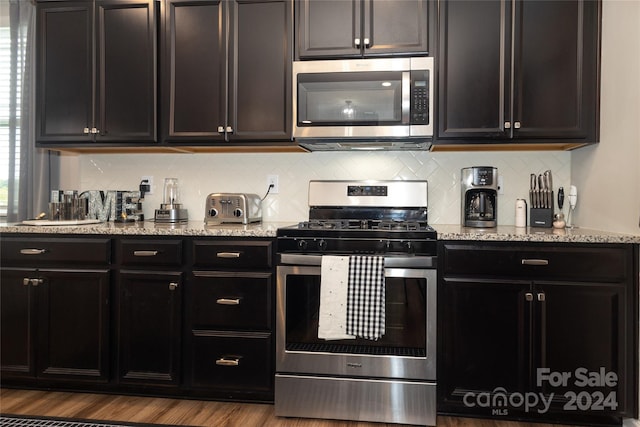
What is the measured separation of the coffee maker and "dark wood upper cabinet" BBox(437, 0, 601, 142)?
0.64ft

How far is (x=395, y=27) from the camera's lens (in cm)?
219

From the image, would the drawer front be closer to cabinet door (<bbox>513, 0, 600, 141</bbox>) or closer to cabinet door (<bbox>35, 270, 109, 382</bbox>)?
cabinet door (<bbox>35, 270, 109, 382</bbox>)

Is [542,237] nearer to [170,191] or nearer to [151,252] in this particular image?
[151,252]

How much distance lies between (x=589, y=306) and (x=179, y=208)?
2277 mm

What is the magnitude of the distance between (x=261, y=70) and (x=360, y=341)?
1533mm

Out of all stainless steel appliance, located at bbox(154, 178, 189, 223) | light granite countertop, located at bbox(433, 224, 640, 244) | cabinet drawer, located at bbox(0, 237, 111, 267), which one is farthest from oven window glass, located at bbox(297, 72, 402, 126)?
cabinet drawer, located at bbox(0, 237, 111, 267)

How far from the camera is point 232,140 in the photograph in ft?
7.73

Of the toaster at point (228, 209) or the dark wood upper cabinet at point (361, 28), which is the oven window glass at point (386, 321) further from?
the dark wood upper cabinet at point (361, 28)

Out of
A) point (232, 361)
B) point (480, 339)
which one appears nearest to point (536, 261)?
point (480, 339)

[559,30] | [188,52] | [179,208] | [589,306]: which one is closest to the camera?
[589,306]

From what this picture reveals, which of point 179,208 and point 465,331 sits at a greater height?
point 179,208

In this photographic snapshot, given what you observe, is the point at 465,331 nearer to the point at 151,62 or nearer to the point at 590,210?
the point at 590,210

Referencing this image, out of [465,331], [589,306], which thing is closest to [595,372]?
[589,306]

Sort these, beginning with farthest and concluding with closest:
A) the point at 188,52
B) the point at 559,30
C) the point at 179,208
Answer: the point at 179,208 < the point at 188,52 < the point at 559,30
